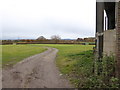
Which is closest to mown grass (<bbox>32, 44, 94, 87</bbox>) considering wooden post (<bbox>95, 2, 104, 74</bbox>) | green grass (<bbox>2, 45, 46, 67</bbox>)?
wooden post (<bbox>95, 2, 104, 74</bbox>)

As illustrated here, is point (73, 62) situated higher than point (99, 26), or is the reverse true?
point (99, 26)

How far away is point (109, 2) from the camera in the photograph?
11477mm

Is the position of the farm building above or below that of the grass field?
above

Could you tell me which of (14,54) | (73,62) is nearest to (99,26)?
(73,62)

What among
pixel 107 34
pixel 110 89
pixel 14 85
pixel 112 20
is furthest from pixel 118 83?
pixel 112 20

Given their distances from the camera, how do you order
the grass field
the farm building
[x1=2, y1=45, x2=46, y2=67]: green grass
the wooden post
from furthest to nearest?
[x1=2, y1=45, x2=46, y2=67]: green grass < the wooden post < the grass field < the farm building

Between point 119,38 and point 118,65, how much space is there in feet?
3.51

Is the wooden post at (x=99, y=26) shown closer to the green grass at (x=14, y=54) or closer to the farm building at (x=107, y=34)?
the farm building at (x=107, y=34)

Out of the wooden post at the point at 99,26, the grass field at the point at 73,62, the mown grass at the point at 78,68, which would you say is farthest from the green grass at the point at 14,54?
the wooden post at the point at 99,26

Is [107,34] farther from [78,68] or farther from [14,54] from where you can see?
[14,54]

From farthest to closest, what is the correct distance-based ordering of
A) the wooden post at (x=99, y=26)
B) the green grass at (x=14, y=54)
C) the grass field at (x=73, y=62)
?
the green grass at (x=14, y=54)
the wooden post at (x=99, y=26)
the grass field at (x=73, y=62)

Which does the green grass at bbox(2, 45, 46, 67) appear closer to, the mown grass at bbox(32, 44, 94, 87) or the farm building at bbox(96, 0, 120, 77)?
the mown grass at bbox(32, 44, 94, 87)

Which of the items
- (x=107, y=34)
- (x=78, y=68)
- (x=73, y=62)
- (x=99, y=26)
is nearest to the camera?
(x=107, y=34)

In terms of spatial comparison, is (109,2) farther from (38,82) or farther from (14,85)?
(14,85)
